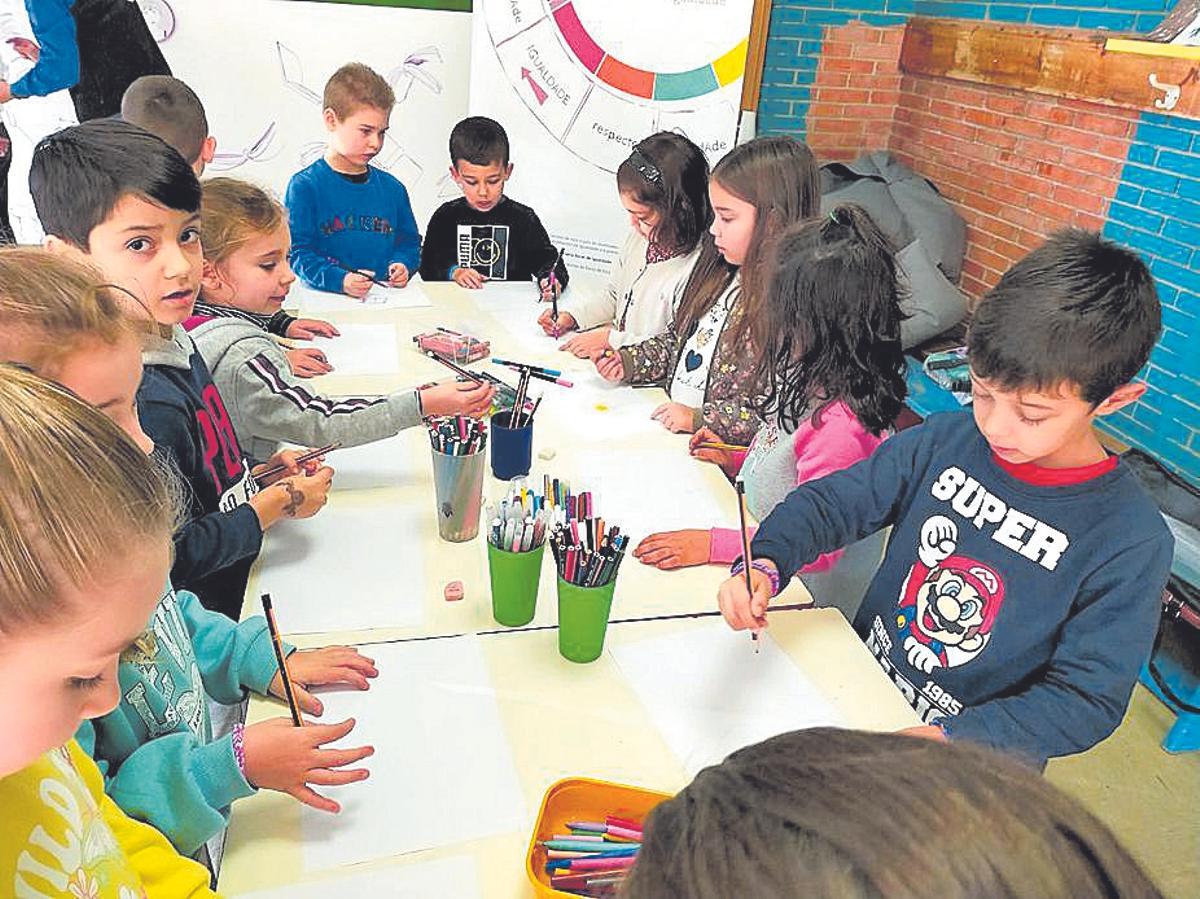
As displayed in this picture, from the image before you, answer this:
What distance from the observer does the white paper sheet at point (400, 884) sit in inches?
30.0

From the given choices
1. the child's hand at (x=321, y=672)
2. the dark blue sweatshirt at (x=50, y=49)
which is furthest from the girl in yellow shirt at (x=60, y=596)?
the dark blue sweatshirt at (x=50, y=49)

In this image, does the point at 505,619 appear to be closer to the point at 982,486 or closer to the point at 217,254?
the point at 982,486

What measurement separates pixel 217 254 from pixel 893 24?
332 centimetres

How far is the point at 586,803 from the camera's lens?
82cm

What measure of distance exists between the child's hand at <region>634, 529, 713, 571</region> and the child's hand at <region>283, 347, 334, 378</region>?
0.87 m

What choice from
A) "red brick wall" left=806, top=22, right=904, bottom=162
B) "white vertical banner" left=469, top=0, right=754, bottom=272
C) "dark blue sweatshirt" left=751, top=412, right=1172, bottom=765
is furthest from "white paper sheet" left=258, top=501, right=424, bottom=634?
"red brick wall" left=806, top=22, right=904, bottom=162

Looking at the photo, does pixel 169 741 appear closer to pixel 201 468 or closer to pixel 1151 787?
pixel 201 468

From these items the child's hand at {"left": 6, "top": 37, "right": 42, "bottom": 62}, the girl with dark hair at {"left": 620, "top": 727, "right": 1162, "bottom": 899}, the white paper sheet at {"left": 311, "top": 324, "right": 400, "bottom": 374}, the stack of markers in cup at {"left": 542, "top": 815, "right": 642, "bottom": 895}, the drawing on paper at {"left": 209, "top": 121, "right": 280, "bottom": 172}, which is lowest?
the white paper sheet at {"left": 311, "top": 324, "right": 400, "bottom": 374}

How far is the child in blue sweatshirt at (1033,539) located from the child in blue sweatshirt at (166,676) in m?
0.51

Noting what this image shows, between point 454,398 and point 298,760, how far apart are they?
0.78 meters

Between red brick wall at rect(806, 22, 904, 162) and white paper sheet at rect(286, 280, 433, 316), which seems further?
Answer: red brick wall at rect(806, 22, 904, 162)

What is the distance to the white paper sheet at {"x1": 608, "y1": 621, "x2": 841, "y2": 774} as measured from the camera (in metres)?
0.96

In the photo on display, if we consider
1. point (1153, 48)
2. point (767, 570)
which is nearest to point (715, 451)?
point (767, 570)

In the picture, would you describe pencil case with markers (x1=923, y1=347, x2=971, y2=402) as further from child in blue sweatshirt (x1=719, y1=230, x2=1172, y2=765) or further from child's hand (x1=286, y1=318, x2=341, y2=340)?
child's hand (x1=286, y1=318, x2=341, y2=340)
